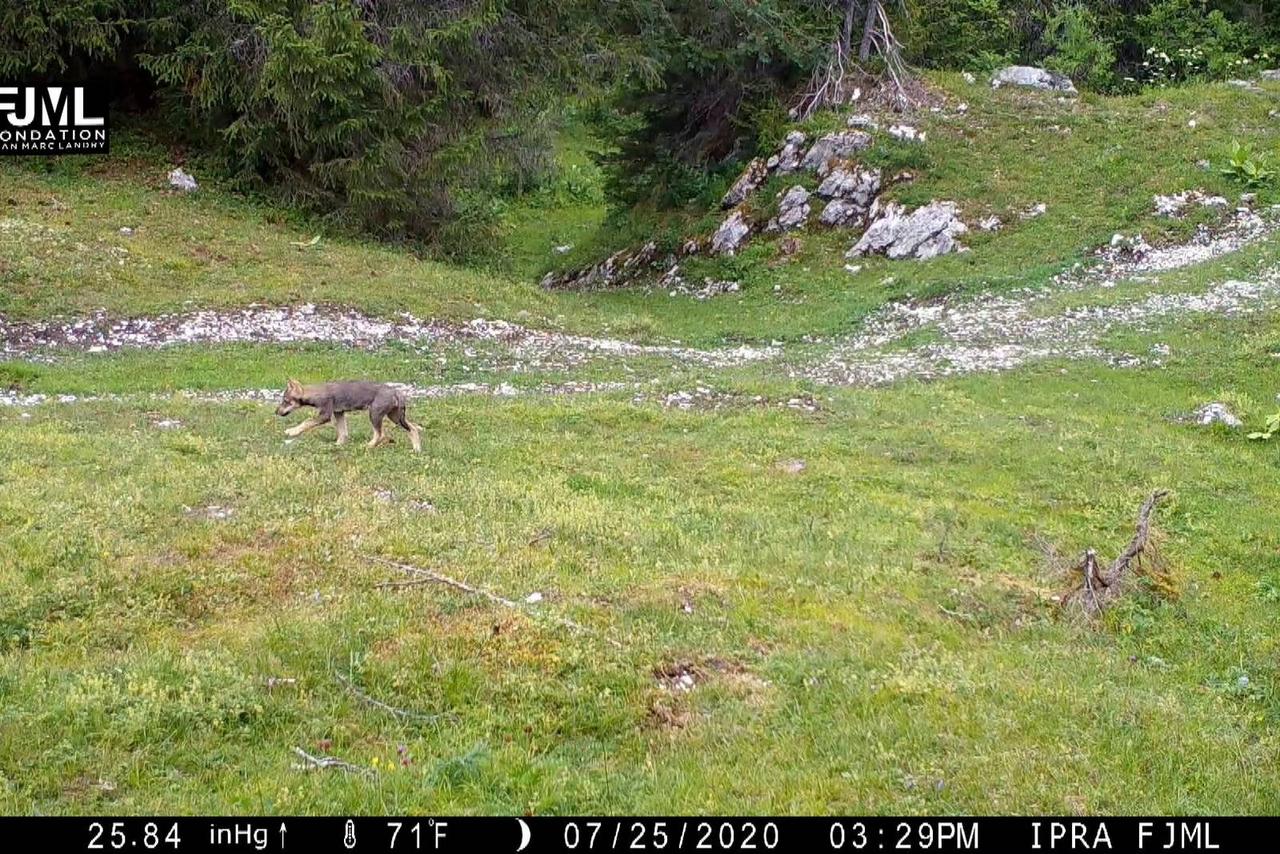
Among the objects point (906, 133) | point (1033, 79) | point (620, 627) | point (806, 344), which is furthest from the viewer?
point (1033, 79)

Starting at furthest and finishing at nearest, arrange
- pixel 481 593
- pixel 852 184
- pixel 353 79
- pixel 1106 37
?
pixel 1106 37, pixel 852 184, pixel 353 79, pixel 481 593

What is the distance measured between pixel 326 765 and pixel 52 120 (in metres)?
31.1

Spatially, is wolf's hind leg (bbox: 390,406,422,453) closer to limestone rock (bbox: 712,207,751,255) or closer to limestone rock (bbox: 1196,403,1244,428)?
limestone rock (bbox: 1196,403,1244,428)

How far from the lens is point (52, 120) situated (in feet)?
104

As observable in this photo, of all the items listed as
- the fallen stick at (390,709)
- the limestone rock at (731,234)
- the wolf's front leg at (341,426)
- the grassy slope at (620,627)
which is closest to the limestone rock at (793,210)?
the limestone rock at (731,234)

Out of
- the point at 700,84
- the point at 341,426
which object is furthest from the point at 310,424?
the point at 700,84

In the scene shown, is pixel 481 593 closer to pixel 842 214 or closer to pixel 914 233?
pixel 914 233

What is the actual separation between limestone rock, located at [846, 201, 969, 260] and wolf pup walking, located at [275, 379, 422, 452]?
20083 millimetres

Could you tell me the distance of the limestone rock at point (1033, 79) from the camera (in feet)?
128

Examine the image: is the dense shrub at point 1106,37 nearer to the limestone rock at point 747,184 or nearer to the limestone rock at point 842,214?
the limestone rock at point 747,184

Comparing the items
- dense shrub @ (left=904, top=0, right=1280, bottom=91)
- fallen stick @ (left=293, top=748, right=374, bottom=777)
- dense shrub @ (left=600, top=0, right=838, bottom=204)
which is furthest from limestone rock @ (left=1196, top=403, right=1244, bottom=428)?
dense shrub @ (left=904, top=0, right=1280, bottom=91)
